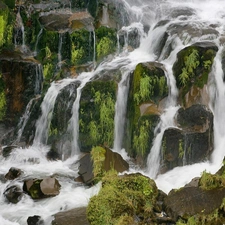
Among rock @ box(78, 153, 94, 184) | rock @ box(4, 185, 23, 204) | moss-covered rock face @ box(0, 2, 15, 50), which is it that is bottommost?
rock @ box(4, 185, 23, 204)

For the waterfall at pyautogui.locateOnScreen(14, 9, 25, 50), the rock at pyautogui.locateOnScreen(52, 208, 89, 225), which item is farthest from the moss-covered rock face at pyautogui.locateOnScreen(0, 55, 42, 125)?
the rock at pyautogui.locateOnScreen(52, 208, 89, 225)

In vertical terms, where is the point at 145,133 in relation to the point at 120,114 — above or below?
below

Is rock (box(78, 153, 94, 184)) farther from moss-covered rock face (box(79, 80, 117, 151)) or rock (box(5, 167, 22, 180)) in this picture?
rock (box(5, 167, 22, 180))

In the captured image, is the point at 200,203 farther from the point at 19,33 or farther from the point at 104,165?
the point at 19,33

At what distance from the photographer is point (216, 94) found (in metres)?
11.0

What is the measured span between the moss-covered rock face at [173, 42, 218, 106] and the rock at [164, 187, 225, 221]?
14.7 feet

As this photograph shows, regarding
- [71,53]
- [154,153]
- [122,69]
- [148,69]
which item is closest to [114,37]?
[71,53]

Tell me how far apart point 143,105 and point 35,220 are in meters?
4.97

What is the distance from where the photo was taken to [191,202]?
662 centimetres

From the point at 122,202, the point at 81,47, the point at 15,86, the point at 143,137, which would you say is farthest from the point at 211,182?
the point at 81,47

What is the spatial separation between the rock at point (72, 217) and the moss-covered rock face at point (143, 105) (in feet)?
11.6

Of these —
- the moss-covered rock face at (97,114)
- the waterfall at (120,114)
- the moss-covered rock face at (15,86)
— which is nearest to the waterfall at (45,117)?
the moss-covered rock face at (15,86)

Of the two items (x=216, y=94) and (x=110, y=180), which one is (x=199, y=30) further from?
(x=110, y=180)

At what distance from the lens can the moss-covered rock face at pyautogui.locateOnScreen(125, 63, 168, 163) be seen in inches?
408
